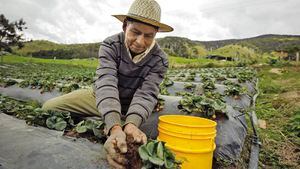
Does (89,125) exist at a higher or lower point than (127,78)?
lower

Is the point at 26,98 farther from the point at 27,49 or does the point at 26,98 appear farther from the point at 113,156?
the point at 27,49

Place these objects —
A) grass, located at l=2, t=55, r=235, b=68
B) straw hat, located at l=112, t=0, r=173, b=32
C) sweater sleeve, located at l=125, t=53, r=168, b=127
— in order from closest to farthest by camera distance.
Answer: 1. sweater sleeve, located at l=125, t=53, r=168, b=127
2. straw hat, located at l=112, t=0, r=173, b=32
3. grass, located at l=2, t=55, r=235, b=68

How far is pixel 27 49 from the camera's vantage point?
222ft

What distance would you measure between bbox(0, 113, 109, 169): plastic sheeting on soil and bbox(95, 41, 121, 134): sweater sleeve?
0.26 metres

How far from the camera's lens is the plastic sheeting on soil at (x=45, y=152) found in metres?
1.96

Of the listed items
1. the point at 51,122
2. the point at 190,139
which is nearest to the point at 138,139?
the point at 190,139

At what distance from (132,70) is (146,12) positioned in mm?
642

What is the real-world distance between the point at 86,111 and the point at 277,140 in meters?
2.93

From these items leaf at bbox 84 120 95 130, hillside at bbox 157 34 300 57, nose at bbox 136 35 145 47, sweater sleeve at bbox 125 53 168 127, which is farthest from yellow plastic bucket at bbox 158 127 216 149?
hillside at bbox 157 34 300 57

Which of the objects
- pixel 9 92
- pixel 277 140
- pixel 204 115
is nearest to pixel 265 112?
pixel 277 140

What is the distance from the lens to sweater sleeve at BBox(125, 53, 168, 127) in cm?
247

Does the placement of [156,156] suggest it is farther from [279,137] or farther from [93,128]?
[279,137]

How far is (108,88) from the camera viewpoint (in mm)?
2566

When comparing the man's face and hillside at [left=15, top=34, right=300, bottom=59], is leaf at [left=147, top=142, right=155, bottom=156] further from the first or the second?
hillside at [left=15, top=34, right=300, bottom=59]
